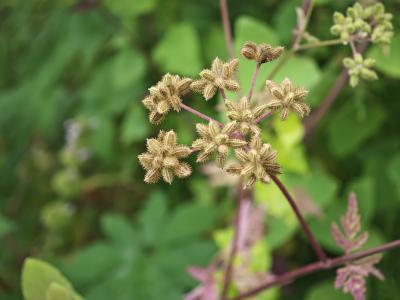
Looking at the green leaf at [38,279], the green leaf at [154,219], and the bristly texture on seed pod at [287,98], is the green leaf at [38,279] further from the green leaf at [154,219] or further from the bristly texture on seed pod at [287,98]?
the green leaf at [154,219]

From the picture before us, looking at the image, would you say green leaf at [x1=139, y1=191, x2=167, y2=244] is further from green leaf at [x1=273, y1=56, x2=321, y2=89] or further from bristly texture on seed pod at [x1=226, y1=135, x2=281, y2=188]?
bristly texture on seed pod at [x1=226, y1=135, x2=281, y2=188]

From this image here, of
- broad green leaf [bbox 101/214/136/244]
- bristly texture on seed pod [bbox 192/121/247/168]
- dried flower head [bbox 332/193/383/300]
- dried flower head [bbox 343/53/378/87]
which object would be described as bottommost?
dried flower head [bbox 332/193/383/300]

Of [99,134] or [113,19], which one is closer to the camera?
[113,19]

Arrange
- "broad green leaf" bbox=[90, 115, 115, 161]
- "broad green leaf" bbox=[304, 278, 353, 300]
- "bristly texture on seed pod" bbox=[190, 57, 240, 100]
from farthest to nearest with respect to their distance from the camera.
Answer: "broad green leaf" bbox=[90, 115, 115, 161]
"broad green leaf" bbox=[304, 278, 353, 300]
"bristly texture on seed pod" bbox=[190, 57, 240, 100]

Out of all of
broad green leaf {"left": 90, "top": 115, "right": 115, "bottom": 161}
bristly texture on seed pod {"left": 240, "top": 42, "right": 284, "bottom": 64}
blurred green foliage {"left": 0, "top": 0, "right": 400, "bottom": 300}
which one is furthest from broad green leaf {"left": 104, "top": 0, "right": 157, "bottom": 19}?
bristly texture on seed pod {"left": 240, "top": 42, "right": 284, "bottom": 64}

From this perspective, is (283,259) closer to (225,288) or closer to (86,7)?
(225,288)

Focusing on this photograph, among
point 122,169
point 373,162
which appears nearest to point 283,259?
point 373,162

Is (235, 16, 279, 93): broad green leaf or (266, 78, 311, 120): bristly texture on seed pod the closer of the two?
(266, 78, 311, 120): bristly texture on seed pod
